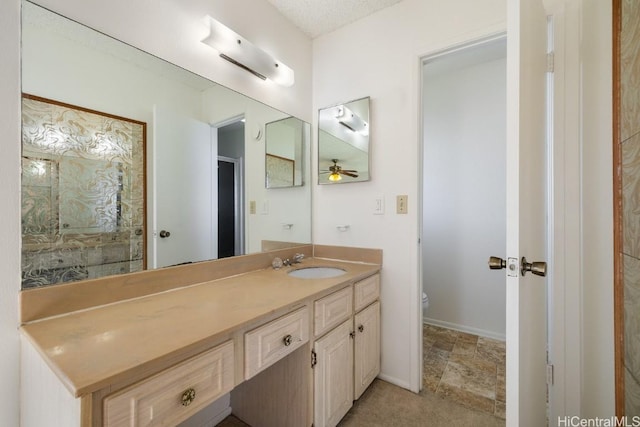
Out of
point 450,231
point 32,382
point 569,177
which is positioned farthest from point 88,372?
point 450,231

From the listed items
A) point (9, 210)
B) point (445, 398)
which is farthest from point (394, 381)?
point (9, 210)

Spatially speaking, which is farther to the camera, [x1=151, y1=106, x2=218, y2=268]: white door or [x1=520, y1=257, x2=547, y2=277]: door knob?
[x1=151, y1=106, x2=218, y2=268]: white door

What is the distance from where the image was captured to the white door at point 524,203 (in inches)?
33.0

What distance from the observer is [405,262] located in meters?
1.72

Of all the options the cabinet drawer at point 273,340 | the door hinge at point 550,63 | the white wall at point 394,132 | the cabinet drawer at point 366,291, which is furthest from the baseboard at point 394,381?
the door hinge at point 550,63

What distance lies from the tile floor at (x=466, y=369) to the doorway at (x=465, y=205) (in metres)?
0.02

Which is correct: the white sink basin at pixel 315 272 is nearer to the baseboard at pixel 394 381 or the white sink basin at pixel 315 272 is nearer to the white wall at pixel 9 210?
the baseboard at pixel 394 381

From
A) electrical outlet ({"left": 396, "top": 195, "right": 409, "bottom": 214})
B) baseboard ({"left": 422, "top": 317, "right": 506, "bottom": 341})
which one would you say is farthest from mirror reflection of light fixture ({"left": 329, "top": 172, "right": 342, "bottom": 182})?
baseboard ({"left": 422, "top": 317, "right": 506, "bottom": 341})

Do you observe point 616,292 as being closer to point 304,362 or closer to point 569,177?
point 569,177

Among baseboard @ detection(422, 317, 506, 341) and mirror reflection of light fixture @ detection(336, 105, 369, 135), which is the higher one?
mirror reflection of light fixture @ detection(336, 105, 369, 135)

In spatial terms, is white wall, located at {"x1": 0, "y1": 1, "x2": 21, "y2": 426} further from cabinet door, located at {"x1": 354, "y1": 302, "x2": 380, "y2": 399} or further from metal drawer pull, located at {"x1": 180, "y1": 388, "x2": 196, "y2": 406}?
cabinet door, located at {"x1": 354, "y1": 302, "x2": 380, "y2": 399}

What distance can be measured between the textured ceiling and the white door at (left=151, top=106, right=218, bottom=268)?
100 centimetres

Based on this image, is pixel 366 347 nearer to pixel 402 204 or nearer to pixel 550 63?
pixel 402 204

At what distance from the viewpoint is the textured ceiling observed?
1.73m
